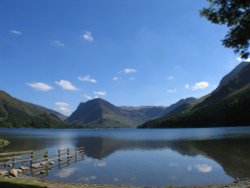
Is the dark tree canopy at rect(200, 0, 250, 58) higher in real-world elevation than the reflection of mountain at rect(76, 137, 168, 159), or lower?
higher

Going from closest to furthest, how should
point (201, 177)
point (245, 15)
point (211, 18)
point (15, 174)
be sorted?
point (245, 15), point (211, 18), point (15, 174), point (201, 177)

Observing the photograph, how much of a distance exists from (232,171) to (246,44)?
76.8ft

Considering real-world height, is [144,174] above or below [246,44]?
below

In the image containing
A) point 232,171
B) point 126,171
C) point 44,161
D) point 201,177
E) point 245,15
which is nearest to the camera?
point 245,15

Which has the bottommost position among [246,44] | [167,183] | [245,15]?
[167,183]

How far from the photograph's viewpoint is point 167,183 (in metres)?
33.7

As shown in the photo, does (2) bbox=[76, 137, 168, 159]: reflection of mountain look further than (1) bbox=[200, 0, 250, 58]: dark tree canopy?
Yes

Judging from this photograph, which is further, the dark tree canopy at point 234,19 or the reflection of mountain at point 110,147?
the reflection of mountain at point 110,147

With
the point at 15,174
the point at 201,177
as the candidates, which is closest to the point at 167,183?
the point at 201,177

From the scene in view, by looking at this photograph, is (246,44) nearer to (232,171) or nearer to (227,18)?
(227,18)

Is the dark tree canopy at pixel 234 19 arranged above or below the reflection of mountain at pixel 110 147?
above

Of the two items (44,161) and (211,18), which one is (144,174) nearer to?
(44,161)

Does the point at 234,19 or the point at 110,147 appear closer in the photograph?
the point at 234,19

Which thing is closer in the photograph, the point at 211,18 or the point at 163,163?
the point at 211,18
